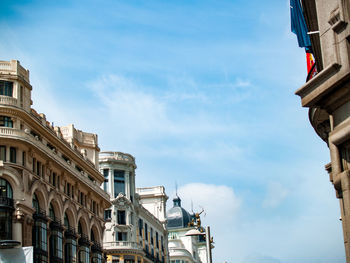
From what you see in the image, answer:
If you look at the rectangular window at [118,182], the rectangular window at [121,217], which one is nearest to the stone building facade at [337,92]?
the rectangular window at [121,217]

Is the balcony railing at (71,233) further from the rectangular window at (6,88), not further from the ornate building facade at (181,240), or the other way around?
the ornate building facade at (181,240)

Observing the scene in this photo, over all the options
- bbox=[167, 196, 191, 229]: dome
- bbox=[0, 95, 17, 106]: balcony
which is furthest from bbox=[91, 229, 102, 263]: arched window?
bbox=[167, 196, 191, 229]: dome

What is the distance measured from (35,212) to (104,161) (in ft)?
92.8

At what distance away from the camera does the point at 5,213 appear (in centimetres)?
5922

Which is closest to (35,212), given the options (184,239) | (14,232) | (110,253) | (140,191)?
(14,232)

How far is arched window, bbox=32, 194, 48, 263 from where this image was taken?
204 feet

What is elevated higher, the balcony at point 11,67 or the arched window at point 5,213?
the balcony at point 11,67

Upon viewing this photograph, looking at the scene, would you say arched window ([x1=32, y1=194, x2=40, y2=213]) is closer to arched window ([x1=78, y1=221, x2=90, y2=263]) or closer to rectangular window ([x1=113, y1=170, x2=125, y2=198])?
arched window ([x1=78, y1=221, x2=90, y2=263])

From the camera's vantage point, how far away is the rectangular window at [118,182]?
91.4 meters

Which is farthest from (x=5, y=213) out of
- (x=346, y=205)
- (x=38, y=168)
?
(x=346, y=205)

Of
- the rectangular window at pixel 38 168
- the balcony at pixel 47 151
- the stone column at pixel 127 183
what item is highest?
the stone column at pixel 127 183

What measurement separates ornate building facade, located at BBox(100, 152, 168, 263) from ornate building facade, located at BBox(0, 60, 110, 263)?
1045 cm

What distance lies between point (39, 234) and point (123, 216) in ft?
92.0

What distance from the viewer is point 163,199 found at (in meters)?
107
